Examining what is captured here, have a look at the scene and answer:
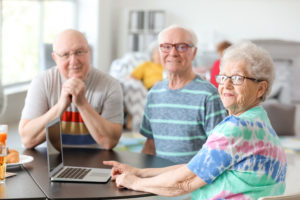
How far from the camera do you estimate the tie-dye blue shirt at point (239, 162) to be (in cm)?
147

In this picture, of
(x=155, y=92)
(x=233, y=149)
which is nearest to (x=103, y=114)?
(x=155, y=92)

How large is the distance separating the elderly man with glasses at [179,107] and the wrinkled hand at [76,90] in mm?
417

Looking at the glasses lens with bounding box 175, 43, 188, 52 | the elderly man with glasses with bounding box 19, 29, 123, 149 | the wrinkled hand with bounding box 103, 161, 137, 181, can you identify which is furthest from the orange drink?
the glasses lens with bounding box 175, 43, 188, 52

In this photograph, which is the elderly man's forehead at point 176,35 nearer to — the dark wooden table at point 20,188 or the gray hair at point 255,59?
the gray hair at point 255,59

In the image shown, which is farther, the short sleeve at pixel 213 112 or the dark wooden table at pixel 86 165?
the short sleeve at pixel 213 112

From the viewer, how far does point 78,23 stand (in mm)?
8062

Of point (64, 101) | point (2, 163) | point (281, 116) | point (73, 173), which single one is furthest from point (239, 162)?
point (281, 116)

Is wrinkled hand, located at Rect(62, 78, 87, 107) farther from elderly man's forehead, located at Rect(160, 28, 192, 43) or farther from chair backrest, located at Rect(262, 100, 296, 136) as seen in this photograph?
chair backrest, located at Rect(262, 100, 296, 136)

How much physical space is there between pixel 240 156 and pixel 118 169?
54 centimetres

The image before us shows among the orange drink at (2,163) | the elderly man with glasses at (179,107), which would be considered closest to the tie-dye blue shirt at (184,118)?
the elderly man with glasses at (179,107)

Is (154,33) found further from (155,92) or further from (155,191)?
(155,191)

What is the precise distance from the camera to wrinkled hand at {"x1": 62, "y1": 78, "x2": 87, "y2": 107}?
2262 millimetres

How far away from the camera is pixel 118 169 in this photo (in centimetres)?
182

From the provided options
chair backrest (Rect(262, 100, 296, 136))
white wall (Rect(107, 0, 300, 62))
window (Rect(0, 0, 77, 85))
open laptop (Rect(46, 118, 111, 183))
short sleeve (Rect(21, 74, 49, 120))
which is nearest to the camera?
open laptop (Rect(46, 118, 111, 183))
